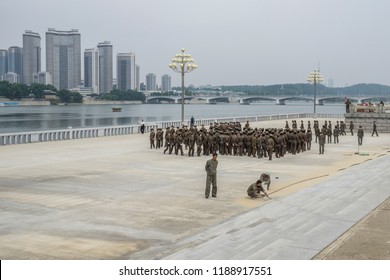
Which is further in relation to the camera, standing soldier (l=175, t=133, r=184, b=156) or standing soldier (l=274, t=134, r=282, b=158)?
standing soldier (l=175, t=133, r=184, b=156)

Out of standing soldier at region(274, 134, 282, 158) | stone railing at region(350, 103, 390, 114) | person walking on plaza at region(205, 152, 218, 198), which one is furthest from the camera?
stone railing at region(350, 103, 390, 114)

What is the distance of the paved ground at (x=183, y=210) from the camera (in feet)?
33.4

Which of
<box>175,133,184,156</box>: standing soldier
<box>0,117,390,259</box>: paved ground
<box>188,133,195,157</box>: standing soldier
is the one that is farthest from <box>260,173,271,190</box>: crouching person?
<box>175,133,184,156</box>: standing soldier

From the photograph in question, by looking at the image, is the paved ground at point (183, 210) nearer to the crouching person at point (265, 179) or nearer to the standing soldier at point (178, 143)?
the crouching person at point (265, 179)

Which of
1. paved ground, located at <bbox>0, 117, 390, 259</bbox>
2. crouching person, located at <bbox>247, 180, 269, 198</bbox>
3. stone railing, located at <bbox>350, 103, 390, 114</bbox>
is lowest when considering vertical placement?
paved ground, located at <bbox>0, 117, 390, 259</bbox>

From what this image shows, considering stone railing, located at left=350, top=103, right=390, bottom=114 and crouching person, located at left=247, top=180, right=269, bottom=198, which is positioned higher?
stone railing, located at left=350, top=103, right=390, bottom=114

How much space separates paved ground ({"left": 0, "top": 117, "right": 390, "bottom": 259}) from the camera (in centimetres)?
1019

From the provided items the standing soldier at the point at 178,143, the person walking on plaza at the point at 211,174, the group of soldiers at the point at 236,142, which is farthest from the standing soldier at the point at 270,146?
the person walking on plaza at the point at 211,174

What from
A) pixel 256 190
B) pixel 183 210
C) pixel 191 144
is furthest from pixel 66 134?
pixel 183 210

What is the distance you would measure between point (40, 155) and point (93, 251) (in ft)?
59.7

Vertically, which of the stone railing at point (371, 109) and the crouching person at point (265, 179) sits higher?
the stone railing at point (371, 109)

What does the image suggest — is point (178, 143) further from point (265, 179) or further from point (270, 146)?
point (265, 179)

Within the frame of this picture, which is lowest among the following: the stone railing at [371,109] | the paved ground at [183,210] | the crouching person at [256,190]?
the paved ground at [183,210]

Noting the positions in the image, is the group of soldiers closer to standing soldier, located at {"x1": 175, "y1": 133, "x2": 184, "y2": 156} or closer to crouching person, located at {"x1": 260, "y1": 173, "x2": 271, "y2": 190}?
standing soldier, located at {"x1": 175, "y1": 133, "x2": 184, "y2": 156}
